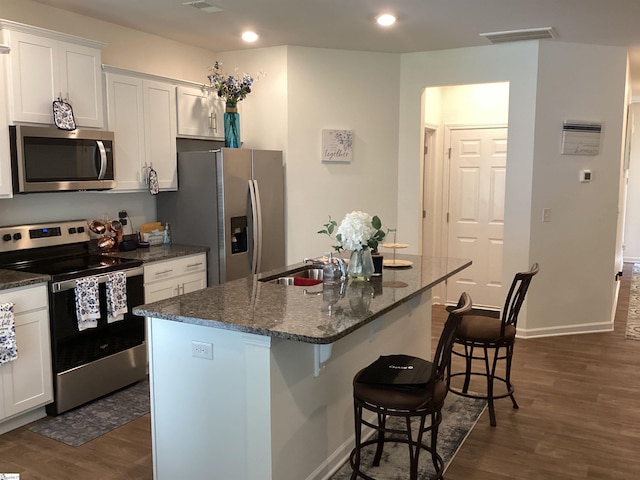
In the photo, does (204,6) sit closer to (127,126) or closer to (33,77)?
(127,126)

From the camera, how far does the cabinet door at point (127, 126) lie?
403 cm

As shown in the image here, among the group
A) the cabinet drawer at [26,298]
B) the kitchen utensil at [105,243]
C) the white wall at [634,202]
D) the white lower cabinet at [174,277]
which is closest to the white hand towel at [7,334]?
the cabinet drawer at [26,298]

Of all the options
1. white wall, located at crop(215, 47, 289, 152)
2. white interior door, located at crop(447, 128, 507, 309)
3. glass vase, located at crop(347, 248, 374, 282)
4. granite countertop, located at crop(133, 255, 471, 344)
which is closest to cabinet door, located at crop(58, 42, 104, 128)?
white wall, located at crop(215, 47, 289, 152)

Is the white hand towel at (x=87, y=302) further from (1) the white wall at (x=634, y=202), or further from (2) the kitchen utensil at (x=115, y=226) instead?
(1) the white wall at (x=634, y=202)

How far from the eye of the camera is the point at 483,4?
148 inches

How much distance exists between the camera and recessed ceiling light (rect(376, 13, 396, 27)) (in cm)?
409

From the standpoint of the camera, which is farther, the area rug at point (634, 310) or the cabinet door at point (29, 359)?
the area rug at point (634, 310)

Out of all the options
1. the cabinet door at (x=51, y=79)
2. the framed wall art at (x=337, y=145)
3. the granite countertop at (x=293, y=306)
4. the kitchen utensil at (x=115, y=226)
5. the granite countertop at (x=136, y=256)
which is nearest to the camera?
the granite countertop at (x=293, y=306)

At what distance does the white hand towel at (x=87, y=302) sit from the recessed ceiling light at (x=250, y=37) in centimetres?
241

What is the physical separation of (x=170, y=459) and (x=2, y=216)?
2130mm

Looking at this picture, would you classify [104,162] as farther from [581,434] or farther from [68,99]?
[581,434]

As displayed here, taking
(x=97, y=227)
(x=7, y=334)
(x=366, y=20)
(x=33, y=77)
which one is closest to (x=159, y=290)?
(x=97, y=227)

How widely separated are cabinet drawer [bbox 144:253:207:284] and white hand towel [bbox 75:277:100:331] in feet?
1.67

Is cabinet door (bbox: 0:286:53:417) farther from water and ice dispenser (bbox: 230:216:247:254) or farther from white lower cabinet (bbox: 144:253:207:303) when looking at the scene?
water and ice dispenser (bbox: 230:216:247:254)
